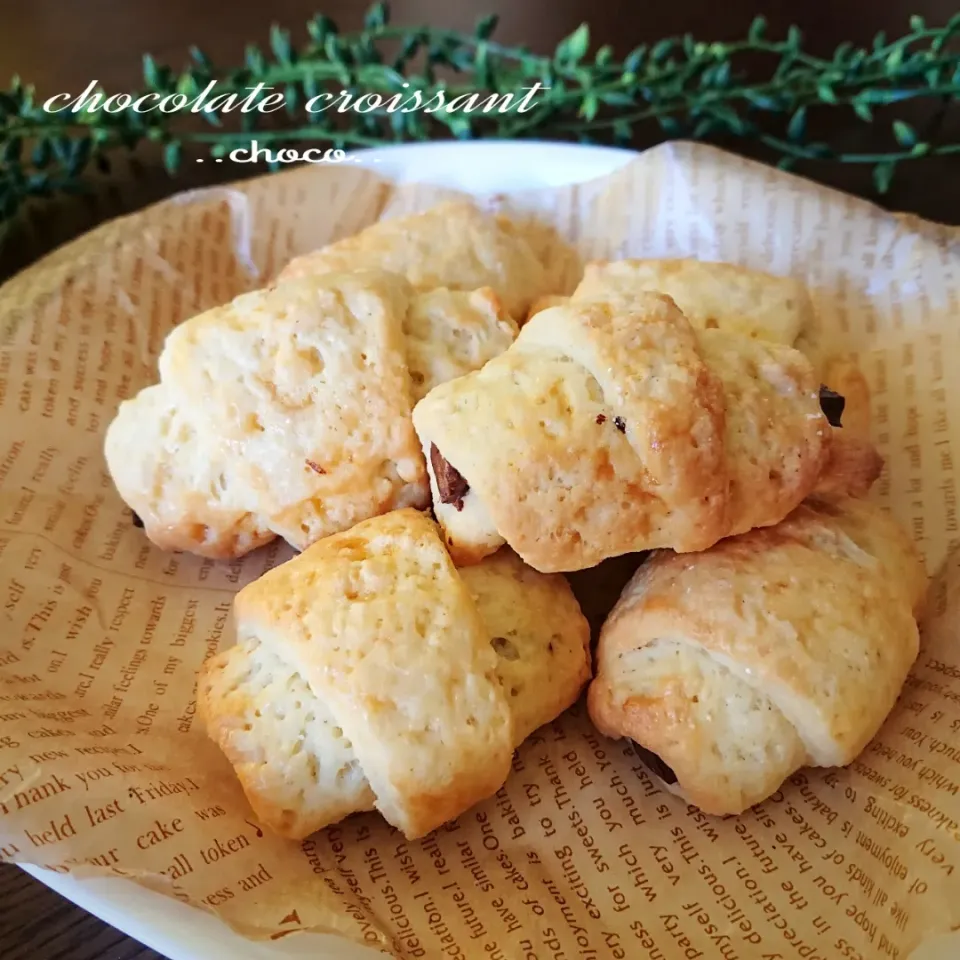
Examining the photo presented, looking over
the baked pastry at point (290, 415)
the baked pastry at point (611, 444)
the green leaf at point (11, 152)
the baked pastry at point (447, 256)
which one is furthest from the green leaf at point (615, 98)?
the green leaf at point (11, 152)

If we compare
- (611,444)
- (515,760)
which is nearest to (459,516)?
(611,444)

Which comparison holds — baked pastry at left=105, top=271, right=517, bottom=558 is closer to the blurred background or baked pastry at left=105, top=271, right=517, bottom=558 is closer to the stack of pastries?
the stack of pastries

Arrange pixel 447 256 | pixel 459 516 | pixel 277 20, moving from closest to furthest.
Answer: pixel 459 516 < pixel 447 256 < pixel 277 20

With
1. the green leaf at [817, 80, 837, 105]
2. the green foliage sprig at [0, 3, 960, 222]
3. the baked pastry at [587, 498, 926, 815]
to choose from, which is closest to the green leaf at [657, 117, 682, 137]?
the green foliage sprig at [0, 3, 960, 222]

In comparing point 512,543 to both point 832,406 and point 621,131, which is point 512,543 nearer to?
point 832,406

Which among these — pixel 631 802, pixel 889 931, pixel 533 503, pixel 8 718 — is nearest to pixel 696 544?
pixel 533 503

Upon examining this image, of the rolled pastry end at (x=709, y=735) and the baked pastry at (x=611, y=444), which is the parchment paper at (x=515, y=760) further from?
the baked pastry at (x=611, y=444)
